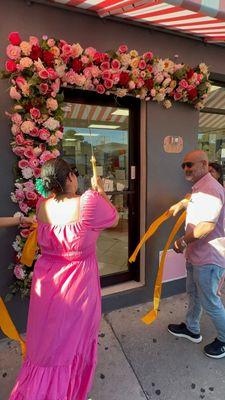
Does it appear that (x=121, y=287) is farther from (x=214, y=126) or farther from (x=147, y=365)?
(x=214, y=126)

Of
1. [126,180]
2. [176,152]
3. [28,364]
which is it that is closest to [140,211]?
[126,180]

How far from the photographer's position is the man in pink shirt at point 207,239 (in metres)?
2.30

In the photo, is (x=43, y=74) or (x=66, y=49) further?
(x=66, y=49)

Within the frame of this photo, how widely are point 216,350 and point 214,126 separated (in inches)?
120

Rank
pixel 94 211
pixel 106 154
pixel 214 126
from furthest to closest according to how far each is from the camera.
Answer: pixel 214 126
pixel 106 154
pixel 94 211

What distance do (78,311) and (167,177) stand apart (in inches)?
85.9

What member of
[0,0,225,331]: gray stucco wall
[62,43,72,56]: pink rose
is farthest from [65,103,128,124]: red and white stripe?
[62,43,72,56]: pink rose

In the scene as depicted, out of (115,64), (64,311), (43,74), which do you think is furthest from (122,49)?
(64,311)

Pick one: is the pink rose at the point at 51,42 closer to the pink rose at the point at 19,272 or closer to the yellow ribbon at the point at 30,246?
the yellow ribbon at the point at 30,246

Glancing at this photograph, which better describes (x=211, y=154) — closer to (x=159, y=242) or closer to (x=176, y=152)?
(x=176, y=152)

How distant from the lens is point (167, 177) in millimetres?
3541

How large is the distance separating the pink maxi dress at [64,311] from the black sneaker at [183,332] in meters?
1.34

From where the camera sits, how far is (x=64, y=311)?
1.78 m

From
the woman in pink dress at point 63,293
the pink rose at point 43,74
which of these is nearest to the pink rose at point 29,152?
the pink rose at point 43,74
